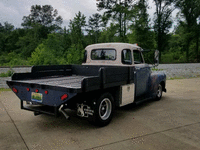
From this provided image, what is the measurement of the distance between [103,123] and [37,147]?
4.88 ft

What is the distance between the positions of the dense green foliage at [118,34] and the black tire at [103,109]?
9246 mm

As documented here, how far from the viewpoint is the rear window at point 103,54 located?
18.1ft

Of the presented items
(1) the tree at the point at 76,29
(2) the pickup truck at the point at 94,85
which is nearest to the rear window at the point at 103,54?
(2) the pickup truck at the point at 94,85

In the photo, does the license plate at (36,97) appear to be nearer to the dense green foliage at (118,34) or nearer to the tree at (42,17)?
the dense green foliage at (118,34)

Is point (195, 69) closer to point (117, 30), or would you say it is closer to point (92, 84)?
point (117, 30)

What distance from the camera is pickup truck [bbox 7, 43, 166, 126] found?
11.8ft

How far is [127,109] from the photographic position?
5.64 meters

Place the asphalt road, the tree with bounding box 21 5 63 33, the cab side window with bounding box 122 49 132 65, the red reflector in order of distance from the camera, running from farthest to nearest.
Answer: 1. the tree with bounding box 21 5 63 33
2. the cab side window with bounding box 122 49 132 65
3. the red reflector
4. the asphalt road

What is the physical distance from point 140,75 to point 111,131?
2.05 m

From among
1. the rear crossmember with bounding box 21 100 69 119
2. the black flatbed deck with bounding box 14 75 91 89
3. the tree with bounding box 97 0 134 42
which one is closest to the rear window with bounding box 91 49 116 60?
the black flatbed deck with bounding box 14 75 91 89

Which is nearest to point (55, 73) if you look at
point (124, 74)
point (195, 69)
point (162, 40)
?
point (124, 74)

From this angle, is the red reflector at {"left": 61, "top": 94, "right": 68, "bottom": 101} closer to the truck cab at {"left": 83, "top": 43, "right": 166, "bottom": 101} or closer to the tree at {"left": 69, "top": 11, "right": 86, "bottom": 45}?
the truck cab at {"left": 83, "top": 43, "right": 166, "bottom": 101}

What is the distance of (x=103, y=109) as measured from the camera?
4.19 metres

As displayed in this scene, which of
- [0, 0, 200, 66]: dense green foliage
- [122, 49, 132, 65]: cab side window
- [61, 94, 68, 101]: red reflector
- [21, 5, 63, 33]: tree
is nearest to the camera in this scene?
[61, 94, 68, 101]: red reflector
